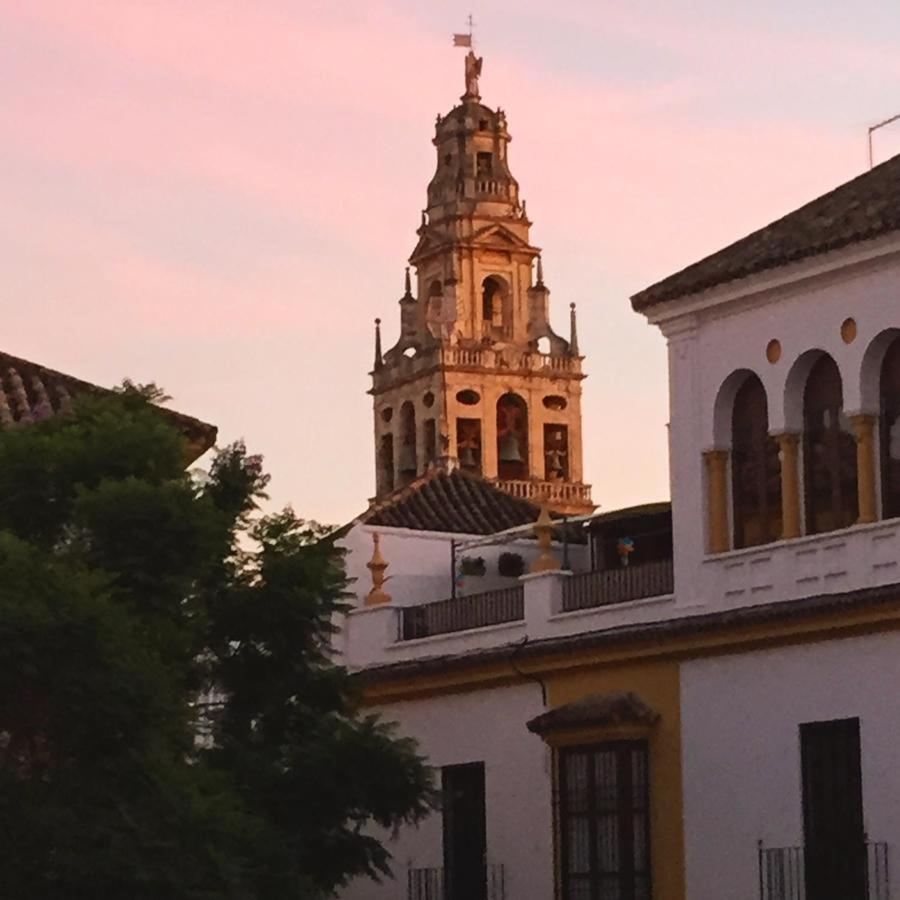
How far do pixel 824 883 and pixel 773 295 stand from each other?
607 cm

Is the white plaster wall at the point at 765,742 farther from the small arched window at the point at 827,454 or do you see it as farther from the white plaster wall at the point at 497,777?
the white plaster wall at the point at 497,777

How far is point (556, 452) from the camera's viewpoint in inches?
3932

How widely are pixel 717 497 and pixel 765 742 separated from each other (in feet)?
9.05

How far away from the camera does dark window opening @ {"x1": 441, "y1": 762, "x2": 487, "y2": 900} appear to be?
1433 inches

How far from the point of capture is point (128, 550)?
2666 cm

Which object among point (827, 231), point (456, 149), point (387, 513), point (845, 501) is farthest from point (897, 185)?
point (456, 149)

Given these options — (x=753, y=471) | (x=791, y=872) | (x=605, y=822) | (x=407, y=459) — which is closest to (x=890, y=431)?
(x=753, y=471)

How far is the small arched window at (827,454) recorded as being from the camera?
1276 inches

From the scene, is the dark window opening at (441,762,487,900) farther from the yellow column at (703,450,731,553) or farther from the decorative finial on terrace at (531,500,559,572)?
the yellow column at (703,450,731,553)

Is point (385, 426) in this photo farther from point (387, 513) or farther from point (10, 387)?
point (10, 387)

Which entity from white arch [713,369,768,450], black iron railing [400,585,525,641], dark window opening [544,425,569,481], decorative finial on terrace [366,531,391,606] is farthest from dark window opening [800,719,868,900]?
dark window opening [544,425,569,481]

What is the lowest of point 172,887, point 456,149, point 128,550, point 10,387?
point 172,887

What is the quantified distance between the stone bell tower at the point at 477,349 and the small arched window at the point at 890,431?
61.6m

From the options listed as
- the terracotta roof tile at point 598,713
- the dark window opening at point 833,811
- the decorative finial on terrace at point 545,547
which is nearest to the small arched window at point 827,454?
the dark window opening at point 833,811
